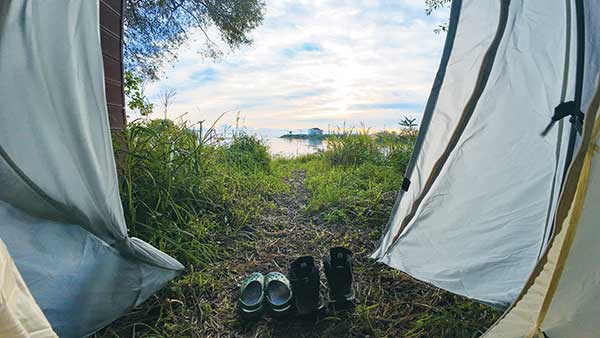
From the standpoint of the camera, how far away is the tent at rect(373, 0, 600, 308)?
0.80 m

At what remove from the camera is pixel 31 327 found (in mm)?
447

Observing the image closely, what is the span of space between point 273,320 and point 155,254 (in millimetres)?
481

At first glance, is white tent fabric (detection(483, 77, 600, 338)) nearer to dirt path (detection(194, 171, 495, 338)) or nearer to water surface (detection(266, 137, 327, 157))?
dirt path (detection(194, 171, 495, 338))

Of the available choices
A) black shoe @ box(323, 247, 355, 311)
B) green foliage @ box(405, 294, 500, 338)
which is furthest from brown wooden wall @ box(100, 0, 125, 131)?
green foliage @ box(405, 294, 500, 338)

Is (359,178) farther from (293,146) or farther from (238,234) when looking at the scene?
(293,146)

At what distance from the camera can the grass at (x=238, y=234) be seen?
988 mm

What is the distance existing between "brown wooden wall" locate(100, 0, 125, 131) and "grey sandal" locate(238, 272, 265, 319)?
109cm

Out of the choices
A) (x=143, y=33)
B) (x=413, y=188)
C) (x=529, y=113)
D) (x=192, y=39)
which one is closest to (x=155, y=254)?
(x=413, y=188)

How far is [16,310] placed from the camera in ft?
1.41

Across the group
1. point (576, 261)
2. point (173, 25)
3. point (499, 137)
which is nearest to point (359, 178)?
point (499, 137)

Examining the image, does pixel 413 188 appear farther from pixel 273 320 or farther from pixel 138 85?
pixel 138 85

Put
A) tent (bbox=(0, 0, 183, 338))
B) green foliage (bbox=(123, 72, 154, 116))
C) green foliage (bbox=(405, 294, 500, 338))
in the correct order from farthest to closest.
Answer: green foliage (bbox=(123, 72, 154, 116))
green foliage (bbox=(405, 294, 500, 338))
tent (bbox=(0, 0, 183, 338))

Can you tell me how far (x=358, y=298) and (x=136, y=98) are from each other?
6.36 ft

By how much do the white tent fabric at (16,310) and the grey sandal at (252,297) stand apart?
636 mm
